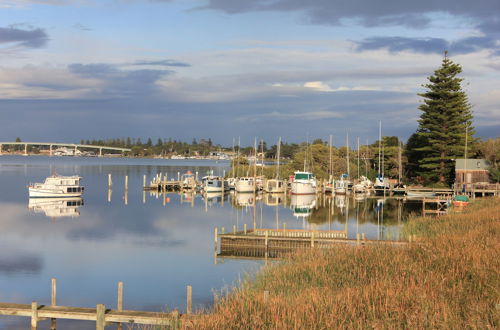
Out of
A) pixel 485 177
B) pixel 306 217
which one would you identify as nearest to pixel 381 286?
pixel 306 217

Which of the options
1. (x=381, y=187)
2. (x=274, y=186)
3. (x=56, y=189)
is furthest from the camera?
(x=381, y=187)

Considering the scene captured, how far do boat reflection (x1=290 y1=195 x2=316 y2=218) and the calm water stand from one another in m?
0.13

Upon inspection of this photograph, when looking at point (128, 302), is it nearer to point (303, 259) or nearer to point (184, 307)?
point (184, 307)

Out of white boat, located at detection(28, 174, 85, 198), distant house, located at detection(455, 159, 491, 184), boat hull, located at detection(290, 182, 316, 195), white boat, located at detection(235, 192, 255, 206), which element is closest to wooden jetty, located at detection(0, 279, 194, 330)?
white boat, located at detection(235, 192, 255, 206)

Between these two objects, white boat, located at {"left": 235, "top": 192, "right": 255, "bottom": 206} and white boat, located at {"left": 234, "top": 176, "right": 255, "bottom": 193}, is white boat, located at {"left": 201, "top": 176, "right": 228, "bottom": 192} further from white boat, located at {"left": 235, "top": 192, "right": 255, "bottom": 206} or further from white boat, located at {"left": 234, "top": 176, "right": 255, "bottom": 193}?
white boat, located at {"left": 235, "top": 192, "right": 255, "bottom": 206}

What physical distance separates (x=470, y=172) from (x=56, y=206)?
53.2m

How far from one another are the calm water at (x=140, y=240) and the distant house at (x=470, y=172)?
27.5ft

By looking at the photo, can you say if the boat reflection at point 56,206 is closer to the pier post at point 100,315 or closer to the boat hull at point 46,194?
the boat hull at point 46,194

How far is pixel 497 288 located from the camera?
628 inches

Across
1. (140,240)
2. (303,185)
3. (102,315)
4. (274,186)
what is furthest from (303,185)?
(102,315)

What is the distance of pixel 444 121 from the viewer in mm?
89562

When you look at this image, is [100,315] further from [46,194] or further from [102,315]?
[46,194]

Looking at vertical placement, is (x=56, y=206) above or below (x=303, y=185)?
below

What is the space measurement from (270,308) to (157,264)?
24346 millimetres
